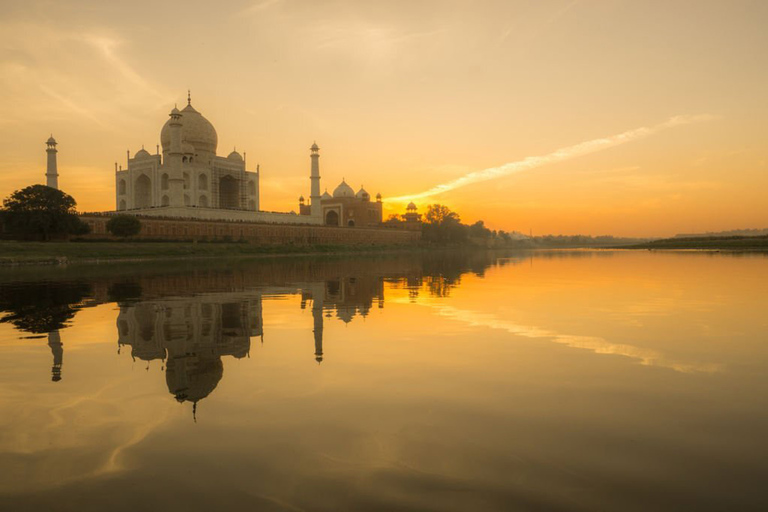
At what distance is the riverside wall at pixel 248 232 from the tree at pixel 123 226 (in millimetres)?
1573

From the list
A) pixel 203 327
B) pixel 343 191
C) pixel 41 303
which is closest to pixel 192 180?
pixel 343 191

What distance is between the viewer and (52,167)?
52.5 m

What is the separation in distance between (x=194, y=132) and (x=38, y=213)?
87.5 ft

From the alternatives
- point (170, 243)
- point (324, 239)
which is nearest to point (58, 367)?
point (170, 243)

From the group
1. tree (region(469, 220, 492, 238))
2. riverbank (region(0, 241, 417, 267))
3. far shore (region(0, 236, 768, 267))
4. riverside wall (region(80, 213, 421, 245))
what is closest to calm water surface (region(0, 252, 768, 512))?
riverbank (region(0, 241, 417, 267))

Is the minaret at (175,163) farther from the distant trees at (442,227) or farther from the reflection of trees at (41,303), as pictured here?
the distant trees at (442,227)

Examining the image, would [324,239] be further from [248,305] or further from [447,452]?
[447,452]

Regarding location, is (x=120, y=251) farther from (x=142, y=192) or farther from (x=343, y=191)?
(x=343, y=191)

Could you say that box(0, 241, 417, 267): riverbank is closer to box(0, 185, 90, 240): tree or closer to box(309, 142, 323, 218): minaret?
box(0, 185, 90, 240): tree

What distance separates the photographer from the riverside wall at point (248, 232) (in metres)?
49.3

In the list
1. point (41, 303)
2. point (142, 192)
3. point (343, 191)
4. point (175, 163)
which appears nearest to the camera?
point (41, 303)

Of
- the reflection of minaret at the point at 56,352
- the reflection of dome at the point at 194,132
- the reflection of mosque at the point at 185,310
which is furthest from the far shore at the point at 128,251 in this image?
the reflection of minaret at the point at 56,352

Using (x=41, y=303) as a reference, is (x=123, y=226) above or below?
above

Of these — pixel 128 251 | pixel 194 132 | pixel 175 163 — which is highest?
pixel 194 132
